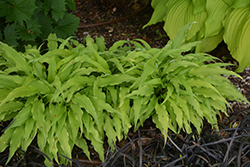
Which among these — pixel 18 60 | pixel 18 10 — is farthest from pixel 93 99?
pixel 18 10

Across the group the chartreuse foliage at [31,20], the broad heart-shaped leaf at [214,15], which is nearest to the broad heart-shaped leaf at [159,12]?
the broad heart-shaped leaf at [214,15]

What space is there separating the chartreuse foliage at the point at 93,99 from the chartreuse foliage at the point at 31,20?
0.29 m

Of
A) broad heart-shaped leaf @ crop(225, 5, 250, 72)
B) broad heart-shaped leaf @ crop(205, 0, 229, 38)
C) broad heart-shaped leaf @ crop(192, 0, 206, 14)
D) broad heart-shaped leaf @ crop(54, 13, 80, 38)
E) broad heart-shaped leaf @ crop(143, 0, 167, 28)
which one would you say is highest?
broad heart-shaped leaf @ crop(54, 13, 80, 38)

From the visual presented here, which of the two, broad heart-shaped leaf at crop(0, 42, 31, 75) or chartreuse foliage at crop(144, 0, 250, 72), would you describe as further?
chartreuse foliage at crop(144, 0, 250, 72)

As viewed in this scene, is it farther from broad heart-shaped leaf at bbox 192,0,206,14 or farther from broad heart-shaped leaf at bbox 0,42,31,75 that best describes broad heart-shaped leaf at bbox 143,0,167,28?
broad heart-shaped leaf at bbox 0,42,31,75

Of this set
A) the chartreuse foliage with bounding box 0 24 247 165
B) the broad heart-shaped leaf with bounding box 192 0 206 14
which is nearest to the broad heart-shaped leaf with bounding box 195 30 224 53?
the broad heart-shaped leaf with bounding box 192 0 206 14

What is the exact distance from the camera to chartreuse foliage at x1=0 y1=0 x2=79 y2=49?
1.60m

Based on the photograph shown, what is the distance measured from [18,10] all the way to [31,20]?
A: 6.8 inches

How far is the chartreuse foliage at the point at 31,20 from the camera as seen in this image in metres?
1.60

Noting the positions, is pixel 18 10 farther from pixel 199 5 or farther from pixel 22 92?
pixel 199 5

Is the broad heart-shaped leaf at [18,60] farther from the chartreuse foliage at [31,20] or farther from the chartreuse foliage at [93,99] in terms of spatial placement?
the chartreuse foliage at [31,20]

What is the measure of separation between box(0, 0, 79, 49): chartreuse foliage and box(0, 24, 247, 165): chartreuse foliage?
0.29 metres

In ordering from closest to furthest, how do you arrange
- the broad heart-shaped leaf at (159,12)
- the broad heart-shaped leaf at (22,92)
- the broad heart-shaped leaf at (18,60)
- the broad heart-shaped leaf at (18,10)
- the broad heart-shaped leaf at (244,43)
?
the broad heart-shaped leaf at (22,92) → the broad heart-shaped leaf at (18,60) → the broad heart-shaped leaf at (18,10) → the broad heart-shaped leaf at (244,43) → the broad heart-shaped leaf at (159,12)

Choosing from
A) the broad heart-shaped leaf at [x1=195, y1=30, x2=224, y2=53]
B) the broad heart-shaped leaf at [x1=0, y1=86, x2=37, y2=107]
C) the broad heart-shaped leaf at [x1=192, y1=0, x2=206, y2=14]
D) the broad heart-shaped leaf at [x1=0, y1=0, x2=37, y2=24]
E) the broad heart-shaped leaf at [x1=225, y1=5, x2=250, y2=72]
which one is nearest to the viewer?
the broad heart-shaped leaf at [x1=0, y1=86, x2=37, y2=107]
